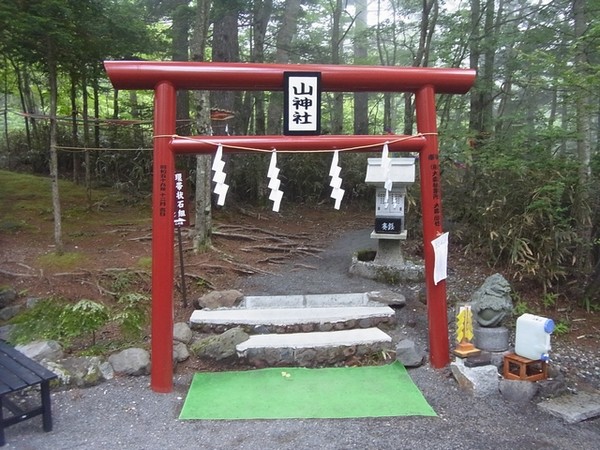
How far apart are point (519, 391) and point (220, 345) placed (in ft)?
9.04

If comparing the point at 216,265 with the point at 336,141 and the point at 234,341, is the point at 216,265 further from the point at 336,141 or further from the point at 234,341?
the point at 336,141

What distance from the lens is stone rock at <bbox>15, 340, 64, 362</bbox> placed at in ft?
14.8

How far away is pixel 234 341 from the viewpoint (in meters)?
4.72

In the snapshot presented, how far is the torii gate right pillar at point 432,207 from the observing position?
4.53 m

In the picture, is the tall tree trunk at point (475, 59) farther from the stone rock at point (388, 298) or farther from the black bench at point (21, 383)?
the black bench at point (21, 383)

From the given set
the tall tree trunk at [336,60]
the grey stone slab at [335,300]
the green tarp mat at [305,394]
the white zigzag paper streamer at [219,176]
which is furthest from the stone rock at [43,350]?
the tall tree trunk at [336,60]

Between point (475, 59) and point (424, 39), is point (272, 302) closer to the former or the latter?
point (424, 39)

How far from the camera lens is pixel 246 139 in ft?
14.2

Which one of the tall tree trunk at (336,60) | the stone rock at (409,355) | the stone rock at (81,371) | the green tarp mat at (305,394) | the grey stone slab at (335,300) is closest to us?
the green tarp mat at (305,394)

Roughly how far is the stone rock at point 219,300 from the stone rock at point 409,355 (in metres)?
2.19

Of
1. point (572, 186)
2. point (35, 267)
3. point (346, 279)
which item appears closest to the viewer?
point (572, 186)

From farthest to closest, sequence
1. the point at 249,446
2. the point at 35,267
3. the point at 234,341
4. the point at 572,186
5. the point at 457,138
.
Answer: the point at 457,138 → the point at 35,267 → the point at 572,186 → the point at 234,341 → the point at 249,446

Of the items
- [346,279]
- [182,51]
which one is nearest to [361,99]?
[182,51]

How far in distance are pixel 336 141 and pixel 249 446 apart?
106 inches
